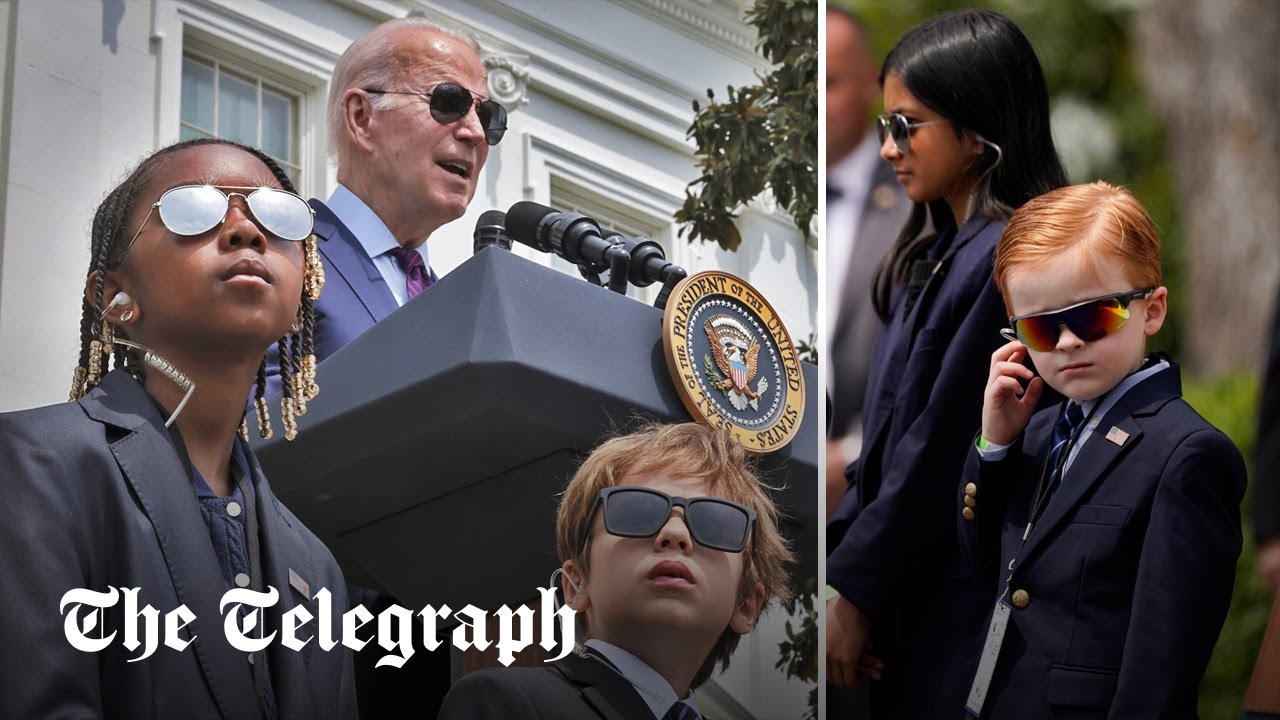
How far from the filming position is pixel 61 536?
4.59 meters

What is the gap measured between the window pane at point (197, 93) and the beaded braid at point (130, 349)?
0.18m

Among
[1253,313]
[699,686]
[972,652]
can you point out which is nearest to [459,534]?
[699,686]

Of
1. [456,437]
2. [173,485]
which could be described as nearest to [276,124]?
[456,437]

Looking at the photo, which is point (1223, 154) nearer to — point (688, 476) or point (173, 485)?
point (688, 476)

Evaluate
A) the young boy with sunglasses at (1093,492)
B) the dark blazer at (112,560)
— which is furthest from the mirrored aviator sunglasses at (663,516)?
the dark blazer at (112,560)

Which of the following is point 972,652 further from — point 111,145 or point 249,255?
point 111,145

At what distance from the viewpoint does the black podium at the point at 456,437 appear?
5047mm

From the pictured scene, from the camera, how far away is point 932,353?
544 cm

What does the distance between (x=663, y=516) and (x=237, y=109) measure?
1.46 m

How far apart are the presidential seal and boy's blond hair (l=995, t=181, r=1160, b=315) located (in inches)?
23.9

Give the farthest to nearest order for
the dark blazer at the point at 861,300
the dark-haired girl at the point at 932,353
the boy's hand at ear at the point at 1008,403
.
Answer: the dark blazer at the point at 861,300, the dark-haired girl at the point at 932,353, the boy's hand at ear at the point at 1008,403

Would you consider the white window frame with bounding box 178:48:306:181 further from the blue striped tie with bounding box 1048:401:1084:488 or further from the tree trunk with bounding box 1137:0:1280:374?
the tree trunk with bounding box 1137:0:1280:374

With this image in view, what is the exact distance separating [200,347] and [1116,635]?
2122mm

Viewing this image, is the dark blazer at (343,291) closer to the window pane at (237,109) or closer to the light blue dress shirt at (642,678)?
the window pane at (237,109)
